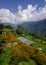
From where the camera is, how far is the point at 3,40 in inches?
1111

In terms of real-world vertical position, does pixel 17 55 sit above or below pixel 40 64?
above

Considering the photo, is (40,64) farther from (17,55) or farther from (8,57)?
(8,57)

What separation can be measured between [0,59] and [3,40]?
1120 centimetres

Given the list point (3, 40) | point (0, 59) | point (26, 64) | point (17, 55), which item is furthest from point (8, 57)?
point (3, 40)

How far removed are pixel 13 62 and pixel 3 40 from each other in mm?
8898

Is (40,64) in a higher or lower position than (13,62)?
lower

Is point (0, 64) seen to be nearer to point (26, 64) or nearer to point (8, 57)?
point (8, 57)

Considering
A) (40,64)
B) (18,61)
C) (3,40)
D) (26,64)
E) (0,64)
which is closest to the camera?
(0,64)

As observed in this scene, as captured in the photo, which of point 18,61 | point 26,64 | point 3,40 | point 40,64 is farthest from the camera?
point 3,40

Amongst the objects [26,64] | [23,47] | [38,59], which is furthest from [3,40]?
[26,64]

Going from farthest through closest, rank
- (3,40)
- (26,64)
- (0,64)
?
→ (3,40)
(26,64)
(0,64)

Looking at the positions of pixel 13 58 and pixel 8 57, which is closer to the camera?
pixel 8 57

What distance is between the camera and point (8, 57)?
17.3 metres

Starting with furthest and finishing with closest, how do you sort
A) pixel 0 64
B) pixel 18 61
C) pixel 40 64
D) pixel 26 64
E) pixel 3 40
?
pixel 3 40, pixel 40 64, pixel 18 61, pixel 26 64, pixel 0 64
